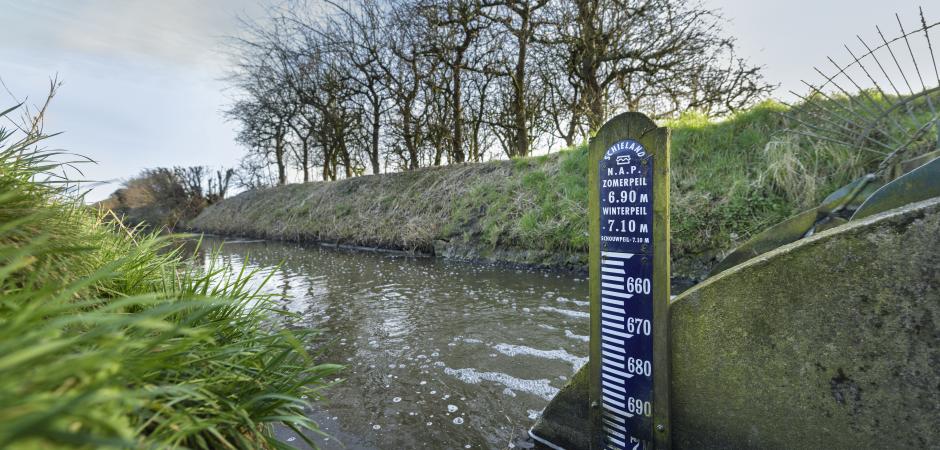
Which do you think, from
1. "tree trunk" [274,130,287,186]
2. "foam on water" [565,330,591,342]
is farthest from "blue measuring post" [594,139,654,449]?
"tree trunk" [274,130,287,186]

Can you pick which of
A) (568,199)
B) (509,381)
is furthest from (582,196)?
(509,381)

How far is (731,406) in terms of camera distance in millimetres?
1807

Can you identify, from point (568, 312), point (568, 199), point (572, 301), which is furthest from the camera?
point (568, 199)

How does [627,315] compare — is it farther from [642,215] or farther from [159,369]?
[159,369]

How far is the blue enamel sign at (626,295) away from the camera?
1.96 meters

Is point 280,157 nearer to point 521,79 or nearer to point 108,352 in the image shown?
point 521,79

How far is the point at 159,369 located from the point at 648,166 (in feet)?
6.91

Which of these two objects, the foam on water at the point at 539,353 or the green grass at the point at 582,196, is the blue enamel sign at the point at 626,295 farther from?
the green grass at the point at 582,196

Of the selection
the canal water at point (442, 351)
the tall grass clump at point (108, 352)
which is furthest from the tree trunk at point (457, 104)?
the tall grass clump at point (108, 352)

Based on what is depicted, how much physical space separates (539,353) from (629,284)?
1968mm

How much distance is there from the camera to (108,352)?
81 centimetres

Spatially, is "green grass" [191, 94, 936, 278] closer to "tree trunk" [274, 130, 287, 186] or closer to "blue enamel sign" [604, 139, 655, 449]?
"blue enamel sign" [604, 139, 655, 449]

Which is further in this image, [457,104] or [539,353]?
[457,104]

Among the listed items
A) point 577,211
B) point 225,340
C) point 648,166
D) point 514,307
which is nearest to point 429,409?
point 225,340
